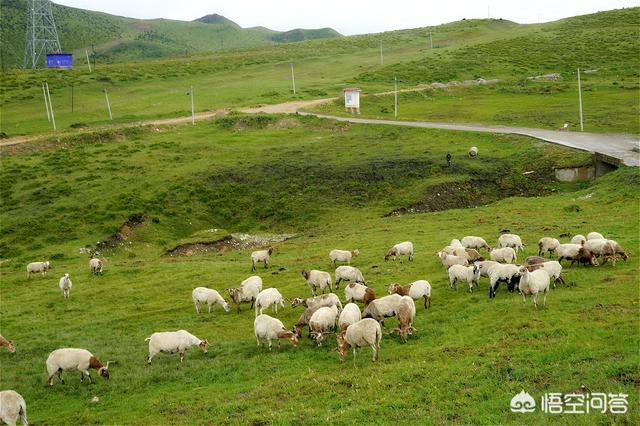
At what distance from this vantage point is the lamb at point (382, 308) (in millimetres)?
19578

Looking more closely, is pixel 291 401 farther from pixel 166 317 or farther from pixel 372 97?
pixel 372 97

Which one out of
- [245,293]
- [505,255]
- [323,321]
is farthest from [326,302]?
[505,255]

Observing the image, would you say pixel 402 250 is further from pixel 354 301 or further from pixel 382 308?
pixel 382 308

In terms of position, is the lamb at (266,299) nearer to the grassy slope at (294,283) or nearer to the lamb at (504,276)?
the grassy slope at (294,283)

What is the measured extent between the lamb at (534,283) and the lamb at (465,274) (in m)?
3.29

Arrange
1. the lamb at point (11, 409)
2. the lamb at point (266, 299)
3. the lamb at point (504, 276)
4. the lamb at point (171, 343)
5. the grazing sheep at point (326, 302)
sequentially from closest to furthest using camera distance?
the lamb at point (11, 409) → the lamb at point (171, 343) → the grazing sheep at point (326, 302) → the lamb at point (504, 276) → the lamb at point (266, 299)

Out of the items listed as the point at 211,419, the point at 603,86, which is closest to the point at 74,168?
the point at 211,419

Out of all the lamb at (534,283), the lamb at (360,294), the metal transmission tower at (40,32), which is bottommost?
the lamb at (360,294)

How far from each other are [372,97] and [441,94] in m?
12.6

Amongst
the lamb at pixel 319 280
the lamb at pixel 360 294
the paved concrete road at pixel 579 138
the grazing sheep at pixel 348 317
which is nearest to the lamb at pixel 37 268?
the lamb at pixel 319 280

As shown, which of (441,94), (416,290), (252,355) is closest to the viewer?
(252,355)

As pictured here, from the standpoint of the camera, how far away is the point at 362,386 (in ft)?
50.1

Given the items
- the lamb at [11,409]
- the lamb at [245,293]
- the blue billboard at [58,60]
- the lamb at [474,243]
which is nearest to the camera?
the lamb at [11,409]

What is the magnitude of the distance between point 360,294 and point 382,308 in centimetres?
236
